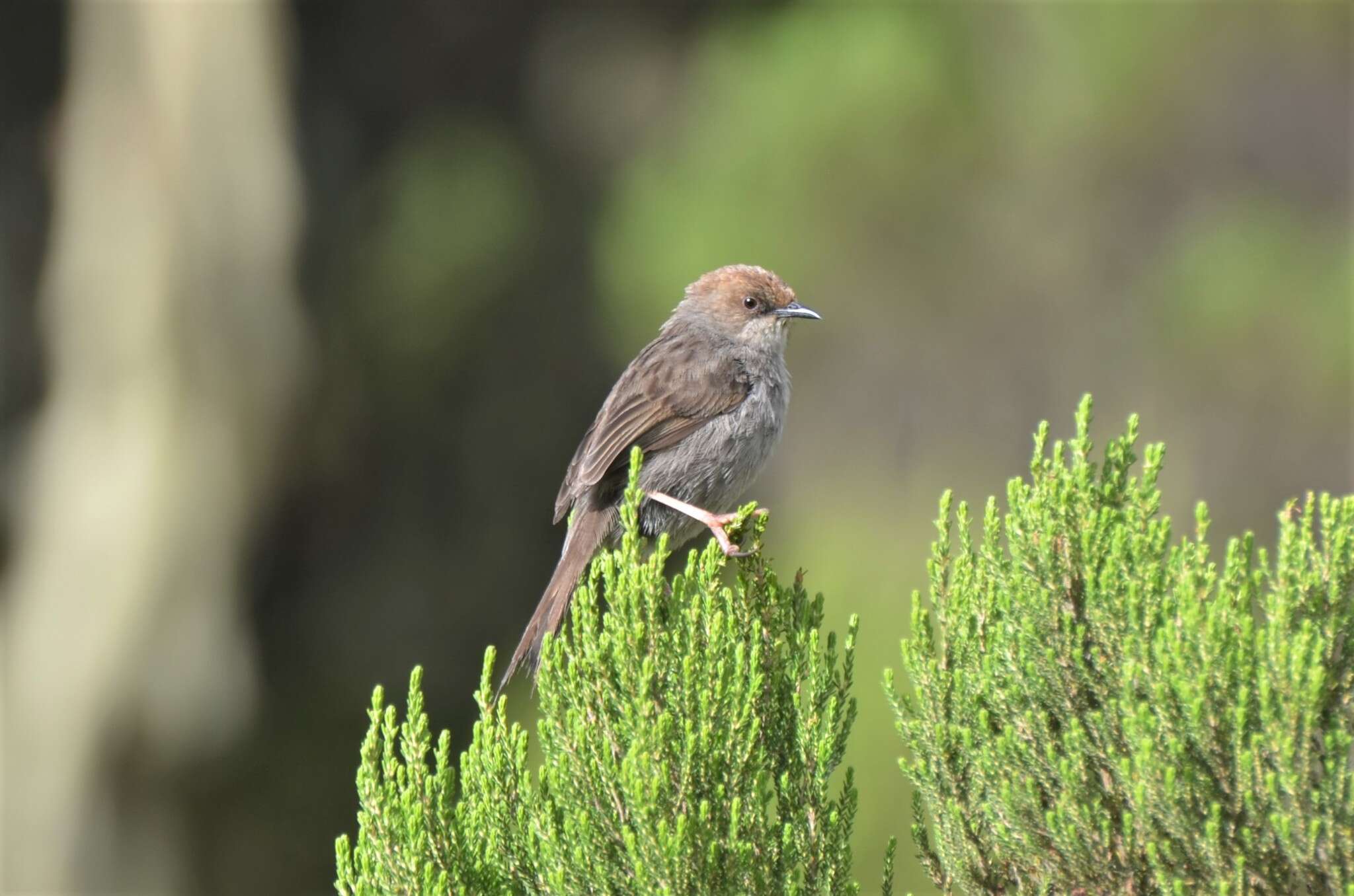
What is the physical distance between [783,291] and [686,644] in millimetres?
2892

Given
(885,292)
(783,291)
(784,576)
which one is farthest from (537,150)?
(783,291)

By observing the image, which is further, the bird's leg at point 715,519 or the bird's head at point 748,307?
the bird's head at point 748,307

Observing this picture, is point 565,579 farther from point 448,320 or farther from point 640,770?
point 448,320

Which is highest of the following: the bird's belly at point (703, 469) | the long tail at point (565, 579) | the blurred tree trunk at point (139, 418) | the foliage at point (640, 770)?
the blurred tree trunk at point (139, 418)

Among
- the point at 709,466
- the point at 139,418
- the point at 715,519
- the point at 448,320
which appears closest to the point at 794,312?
the point at 709,466

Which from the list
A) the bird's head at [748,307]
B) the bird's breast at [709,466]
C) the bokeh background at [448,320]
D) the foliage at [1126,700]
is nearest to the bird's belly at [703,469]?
the bird's breast at [709,466]

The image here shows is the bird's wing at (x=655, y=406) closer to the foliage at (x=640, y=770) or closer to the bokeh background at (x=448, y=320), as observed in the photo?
the foliage at (x=640, y=770)

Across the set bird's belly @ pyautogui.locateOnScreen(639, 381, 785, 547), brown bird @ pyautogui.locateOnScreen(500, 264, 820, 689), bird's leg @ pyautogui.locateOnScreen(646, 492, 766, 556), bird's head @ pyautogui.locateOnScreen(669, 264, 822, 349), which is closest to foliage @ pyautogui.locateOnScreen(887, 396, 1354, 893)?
bird's leg @ pyautogui.locateOnScreen(646, 492, 766, 556)

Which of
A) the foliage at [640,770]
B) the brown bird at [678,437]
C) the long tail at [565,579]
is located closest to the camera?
the foliage at [640,770]

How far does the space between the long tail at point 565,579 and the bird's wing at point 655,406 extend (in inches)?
5.3

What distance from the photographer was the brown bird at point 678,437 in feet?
15.4

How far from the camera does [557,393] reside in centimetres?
1370

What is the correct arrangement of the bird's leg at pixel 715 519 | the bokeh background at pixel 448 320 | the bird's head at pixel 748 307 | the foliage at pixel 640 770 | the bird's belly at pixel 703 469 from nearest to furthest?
the foliage at pixel 640 770 < the bird's leg at pixel 715 519 < the bird's belly at pixel 703 469 < the bird's head at pixel 748 307 < the bokeh background at pixel 448 320

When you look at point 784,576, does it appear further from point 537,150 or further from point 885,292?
point 537,150
